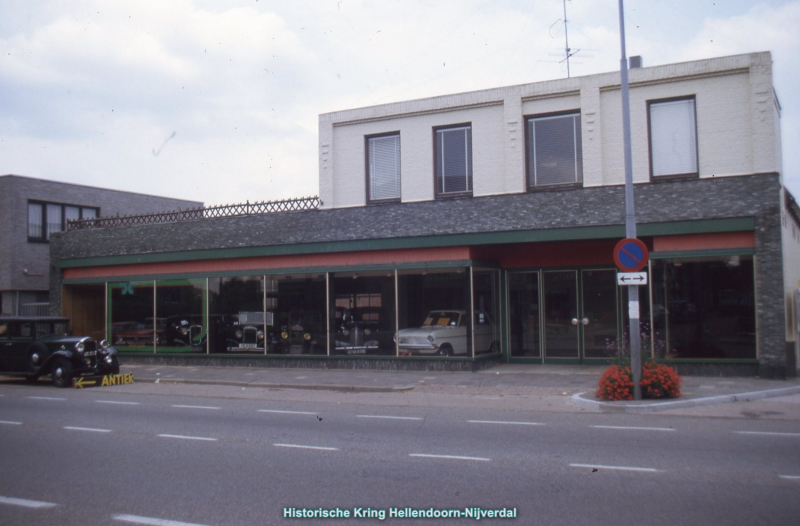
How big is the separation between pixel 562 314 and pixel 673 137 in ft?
17.7

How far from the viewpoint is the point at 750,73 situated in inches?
657

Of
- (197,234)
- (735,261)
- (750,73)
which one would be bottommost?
(735,261)

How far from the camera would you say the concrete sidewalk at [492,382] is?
13430mm

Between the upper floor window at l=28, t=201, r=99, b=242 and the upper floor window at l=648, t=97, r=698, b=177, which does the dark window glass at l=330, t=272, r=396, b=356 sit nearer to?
the upper floor window at l=648, t=97, r=698, b=177

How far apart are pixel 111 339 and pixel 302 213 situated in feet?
27.8

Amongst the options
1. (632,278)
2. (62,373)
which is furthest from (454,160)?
(62,373)

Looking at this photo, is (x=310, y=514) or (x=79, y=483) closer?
(x=310, y=514)

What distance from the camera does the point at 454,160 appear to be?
2011 centimetres

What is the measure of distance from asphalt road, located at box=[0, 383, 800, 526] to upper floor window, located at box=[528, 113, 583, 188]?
7.99 m

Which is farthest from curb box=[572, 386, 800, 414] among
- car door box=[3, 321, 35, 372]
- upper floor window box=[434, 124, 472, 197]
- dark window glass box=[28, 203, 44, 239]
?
dark window glass box=[28, 203, 44, 239]

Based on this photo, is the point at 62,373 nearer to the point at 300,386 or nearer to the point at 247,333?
the point at 247,333

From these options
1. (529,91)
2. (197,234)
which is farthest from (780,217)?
(197,234)

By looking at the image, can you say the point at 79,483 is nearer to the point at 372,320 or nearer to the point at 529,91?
the point at 372,320

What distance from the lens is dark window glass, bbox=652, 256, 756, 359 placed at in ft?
52.6
